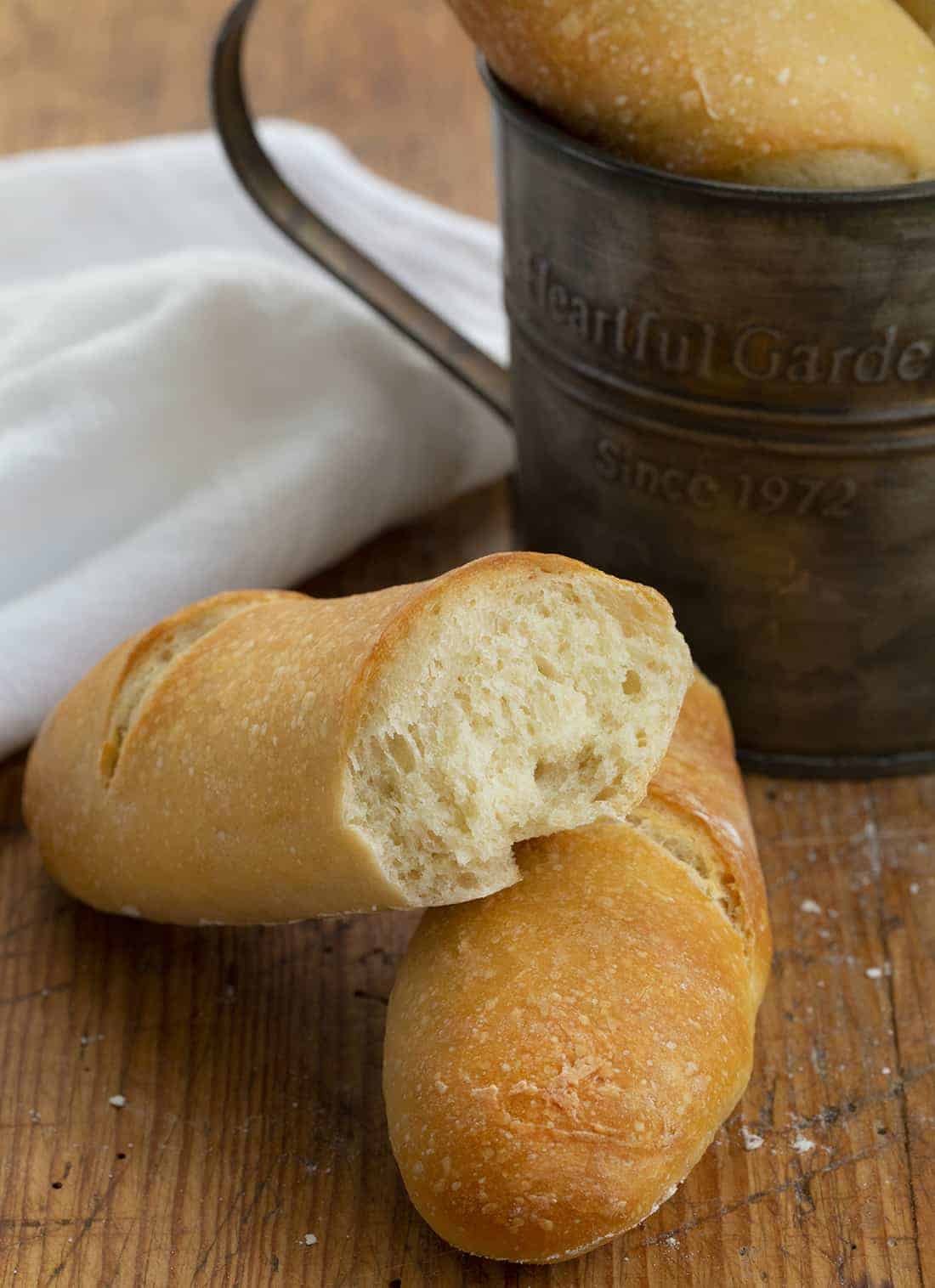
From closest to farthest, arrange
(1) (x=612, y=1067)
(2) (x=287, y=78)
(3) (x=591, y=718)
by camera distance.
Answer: (1) (x=612, y=1067) < (3) (x=591, y=718) < (2) (x=287, y=78)

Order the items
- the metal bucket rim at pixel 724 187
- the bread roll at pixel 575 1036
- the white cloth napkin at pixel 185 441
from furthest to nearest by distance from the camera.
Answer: the white cloth napkin at pixel 185 441
the metal bucket rim at pixel 724 187
the bread roll at pixel 575 1036

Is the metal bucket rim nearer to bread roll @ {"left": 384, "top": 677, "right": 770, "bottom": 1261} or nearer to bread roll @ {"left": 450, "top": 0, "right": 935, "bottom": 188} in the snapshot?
bread roll @ {"left": 450, "top": 0, "right": 935, "bottom": 188}

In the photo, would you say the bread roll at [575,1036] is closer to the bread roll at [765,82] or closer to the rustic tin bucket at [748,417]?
the rustic tin bucket at [748,417]

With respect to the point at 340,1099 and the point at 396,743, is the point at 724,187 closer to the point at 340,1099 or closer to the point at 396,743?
the point at 396,743

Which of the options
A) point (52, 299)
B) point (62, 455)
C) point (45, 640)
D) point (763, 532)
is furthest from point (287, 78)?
point (763, 532)

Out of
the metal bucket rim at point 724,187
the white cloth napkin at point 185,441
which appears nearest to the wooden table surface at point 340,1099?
the white cloth napkin at point 185,441

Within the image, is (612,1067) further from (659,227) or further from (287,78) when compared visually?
(287,78)
